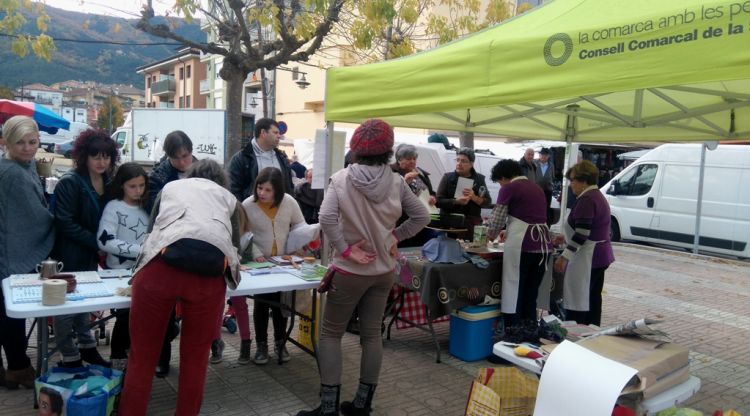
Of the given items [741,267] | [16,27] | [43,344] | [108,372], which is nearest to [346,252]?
[108,372]

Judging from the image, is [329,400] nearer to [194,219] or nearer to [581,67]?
[194,219]

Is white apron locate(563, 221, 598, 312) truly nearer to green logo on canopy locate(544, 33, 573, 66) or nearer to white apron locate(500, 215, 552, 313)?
white apron locate(500, 215, 552, 313)

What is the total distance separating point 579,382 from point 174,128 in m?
14.3

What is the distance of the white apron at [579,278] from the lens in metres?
4.81

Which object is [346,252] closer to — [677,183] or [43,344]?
[43,344]

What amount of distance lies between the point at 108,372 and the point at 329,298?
127 centimetres

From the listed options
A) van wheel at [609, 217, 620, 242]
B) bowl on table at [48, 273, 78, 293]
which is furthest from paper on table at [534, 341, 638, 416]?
van wheel at [609, 217, 620, 242]

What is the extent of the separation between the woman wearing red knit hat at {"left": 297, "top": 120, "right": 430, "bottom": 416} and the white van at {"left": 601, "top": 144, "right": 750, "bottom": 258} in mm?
9290

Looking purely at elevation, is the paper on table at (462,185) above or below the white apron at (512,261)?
above

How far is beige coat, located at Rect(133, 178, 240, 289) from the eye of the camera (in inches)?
104

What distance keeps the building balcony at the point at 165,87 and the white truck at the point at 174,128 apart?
3792cm

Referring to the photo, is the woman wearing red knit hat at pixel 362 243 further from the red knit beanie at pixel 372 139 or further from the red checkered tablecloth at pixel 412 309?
the red checkered tablecloth at pixel 412 309

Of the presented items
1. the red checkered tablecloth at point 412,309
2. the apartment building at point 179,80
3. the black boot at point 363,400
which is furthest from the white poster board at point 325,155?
the apartment building at point 179,80

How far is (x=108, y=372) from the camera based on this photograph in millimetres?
3045
